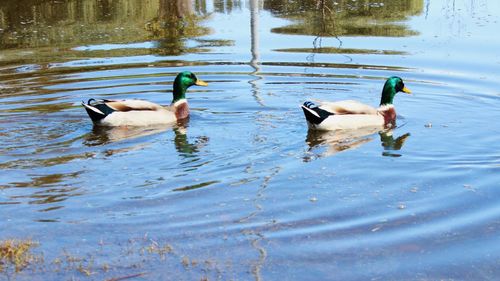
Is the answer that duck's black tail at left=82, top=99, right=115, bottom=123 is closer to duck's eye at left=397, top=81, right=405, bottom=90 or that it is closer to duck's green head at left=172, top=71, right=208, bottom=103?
duck's green head at left=172, top=71, right=208, bottom=103

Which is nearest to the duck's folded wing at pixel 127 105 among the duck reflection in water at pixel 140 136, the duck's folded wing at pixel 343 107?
the duck reflection in water at pixel 140 136

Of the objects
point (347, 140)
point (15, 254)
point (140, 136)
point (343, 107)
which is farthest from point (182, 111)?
point (15, 254)

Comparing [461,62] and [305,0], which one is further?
[305,0]

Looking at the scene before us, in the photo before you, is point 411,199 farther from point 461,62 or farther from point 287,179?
point 461,62

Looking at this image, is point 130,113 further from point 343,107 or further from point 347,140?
point 347,140

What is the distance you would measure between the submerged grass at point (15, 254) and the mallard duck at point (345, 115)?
16.8ft

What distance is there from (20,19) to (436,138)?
14.7 m

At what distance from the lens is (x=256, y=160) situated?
9461 millimetres

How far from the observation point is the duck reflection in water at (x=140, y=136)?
10.4 meters

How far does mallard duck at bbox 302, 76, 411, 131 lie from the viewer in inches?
437

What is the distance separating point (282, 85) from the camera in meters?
13.7

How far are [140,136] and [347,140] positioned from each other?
279cm

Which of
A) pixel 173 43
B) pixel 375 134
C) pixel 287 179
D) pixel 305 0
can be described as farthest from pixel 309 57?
pixel 305 0

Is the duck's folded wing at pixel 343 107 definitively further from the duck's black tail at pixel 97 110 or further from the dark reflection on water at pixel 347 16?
the dark reflection on water at pixel 347 16
